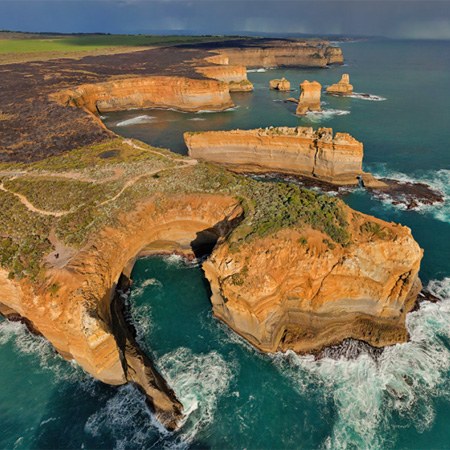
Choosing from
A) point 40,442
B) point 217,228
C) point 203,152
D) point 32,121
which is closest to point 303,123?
point 203,152

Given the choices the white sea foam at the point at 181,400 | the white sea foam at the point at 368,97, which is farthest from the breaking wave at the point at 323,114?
the white sea foam at the point at 181,400

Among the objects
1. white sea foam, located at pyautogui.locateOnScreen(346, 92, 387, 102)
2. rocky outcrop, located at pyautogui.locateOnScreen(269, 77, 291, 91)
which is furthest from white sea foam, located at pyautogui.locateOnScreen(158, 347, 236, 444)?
rocky outcrop, located at pyautogui.locateOnScreen(269, 77, 291, 91)

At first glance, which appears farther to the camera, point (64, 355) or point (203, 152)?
point (203, 152)

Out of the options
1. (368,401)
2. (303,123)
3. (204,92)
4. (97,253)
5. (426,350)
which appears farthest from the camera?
(204,92)

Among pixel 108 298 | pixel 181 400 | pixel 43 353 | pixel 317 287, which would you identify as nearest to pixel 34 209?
pixel 108 298

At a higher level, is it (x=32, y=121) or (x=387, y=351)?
(x=32, y=121)

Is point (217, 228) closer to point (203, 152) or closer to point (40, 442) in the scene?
point (40, 442)
